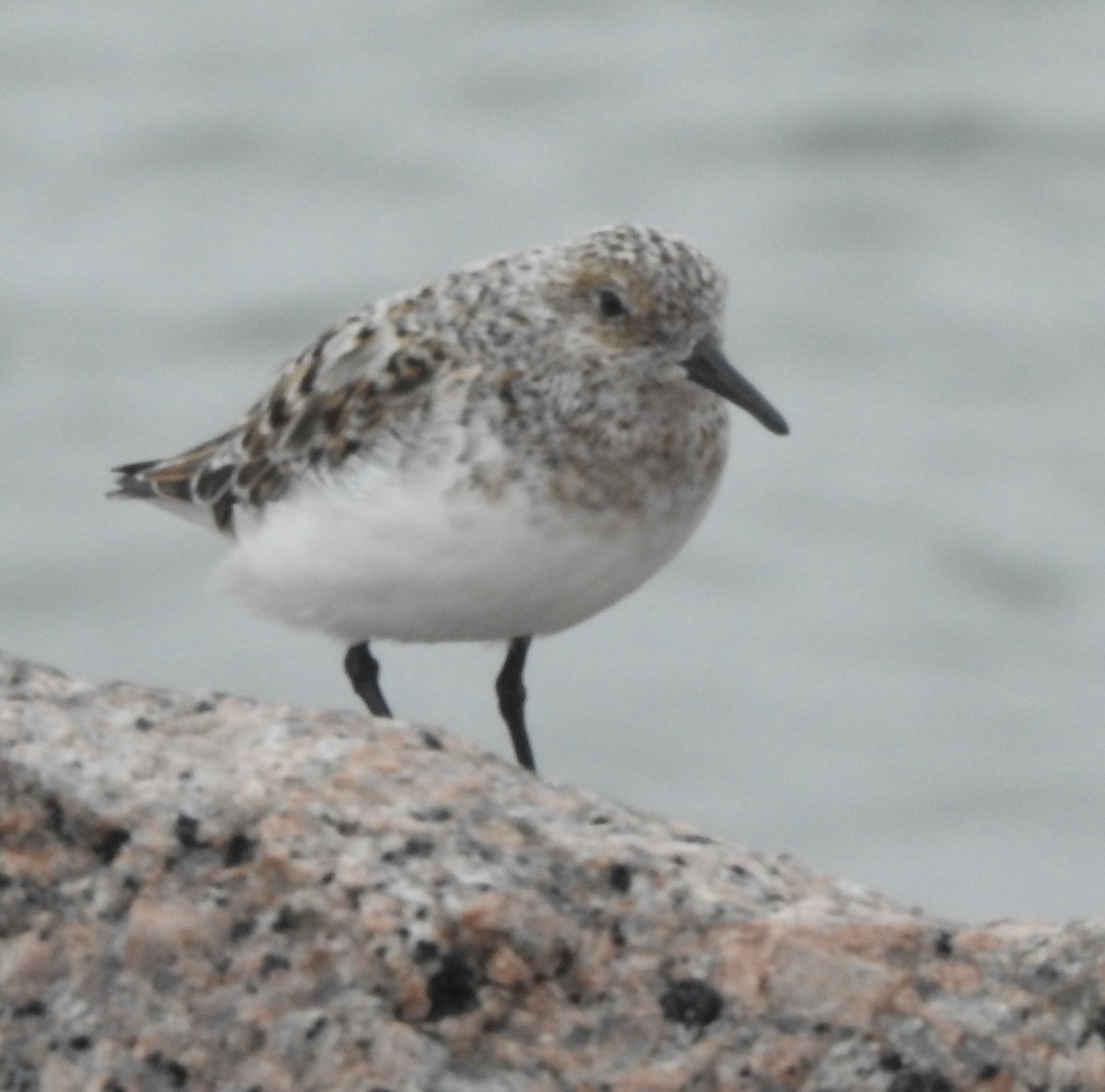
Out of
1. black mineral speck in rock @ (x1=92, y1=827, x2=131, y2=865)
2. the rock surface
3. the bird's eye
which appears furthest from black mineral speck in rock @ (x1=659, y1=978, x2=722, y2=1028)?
the bird's eye

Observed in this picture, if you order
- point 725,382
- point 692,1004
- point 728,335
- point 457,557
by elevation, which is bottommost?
point 692,1004

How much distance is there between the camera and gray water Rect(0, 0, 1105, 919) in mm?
14992

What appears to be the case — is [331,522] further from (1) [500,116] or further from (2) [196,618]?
(1) [500,116]

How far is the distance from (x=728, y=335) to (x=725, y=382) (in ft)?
38.7

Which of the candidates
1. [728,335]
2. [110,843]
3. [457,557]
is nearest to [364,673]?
[457,557]

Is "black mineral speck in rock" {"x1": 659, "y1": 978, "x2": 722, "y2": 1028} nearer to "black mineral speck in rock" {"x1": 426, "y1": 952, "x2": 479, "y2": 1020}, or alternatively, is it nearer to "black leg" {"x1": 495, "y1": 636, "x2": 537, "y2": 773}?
"black mineral speck in rock" {"x1": 426, "y1": 952, "x2": 479, "y2": 1020}

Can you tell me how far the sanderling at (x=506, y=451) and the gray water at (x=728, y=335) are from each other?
5.40m

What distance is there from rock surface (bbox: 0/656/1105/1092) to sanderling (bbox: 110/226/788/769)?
8.14ft

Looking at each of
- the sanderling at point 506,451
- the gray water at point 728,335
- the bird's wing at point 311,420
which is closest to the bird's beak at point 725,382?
the sanderling at point 506,451

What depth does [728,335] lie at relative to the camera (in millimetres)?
18750

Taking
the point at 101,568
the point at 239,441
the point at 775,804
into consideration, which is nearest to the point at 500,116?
the point at 101,568

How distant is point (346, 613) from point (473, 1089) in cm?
333

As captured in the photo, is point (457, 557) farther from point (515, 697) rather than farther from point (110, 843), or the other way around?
point (110, 843)

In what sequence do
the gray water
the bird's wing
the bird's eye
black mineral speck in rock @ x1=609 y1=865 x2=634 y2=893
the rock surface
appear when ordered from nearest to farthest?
the rock surface, black mineral speck in rock @ x1=609 y1=865 x2=634 y2=893, the bird's eye, the bird's wing, the gray water
